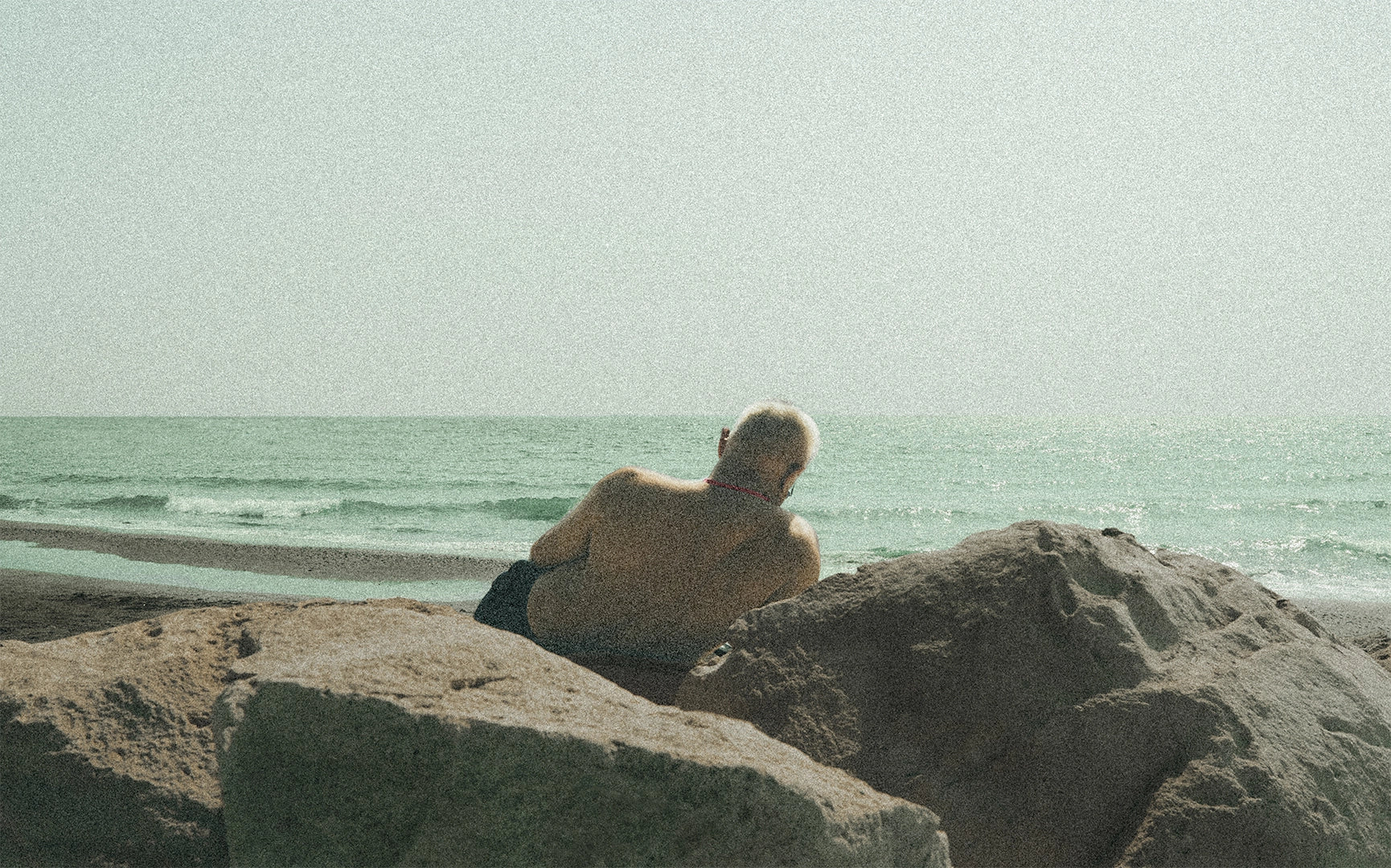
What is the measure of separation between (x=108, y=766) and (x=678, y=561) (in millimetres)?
1587

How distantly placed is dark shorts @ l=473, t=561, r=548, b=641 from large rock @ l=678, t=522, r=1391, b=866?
105cm

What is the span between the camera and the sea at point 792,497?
1340 centimetres

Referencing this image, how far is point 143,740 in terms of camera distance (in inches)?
80.0

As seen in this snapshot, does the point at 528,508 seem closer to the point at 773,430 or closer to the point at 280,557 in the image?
the point at 280,557

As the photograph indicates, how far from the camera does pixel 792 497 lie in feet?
67.7

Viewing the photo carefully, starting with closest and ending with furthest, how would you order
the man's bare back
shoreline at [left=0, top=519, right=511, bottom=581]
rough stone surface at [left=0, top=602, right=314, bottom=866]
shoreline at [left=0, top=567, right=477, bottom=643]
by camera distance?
1. rough stone surface at [left=0, top=602, right=314, bottom=866]
2. the man's bare back
3. shoreline at [left=0, top=567, right=477, bottom=643]
4. shoreline at [left=0, top=519, right=511, bottom=581]

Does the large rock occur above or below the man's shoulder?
below

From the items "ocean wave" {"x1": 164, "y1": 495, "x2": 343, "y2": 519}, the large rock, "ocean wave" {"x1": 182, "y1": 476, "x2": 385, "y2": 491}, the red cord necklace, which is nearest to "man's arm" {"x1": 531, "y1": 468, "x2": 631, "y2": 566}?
the red cord necklace

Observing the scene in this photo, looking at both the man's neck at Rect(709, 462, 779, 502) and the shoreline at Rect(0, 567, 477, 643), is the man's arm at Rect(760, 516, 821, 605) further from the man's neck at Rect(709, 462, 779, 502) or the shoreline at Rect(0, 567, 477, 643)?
the shoreline at Rect(0, 567, 477, 643)

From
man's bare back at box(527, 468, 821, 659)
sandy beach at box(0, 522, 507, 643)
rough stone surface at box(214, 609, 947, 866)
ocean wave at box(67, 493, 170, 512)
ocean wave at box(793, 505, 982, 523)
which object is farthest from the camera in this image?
ocean wave at box(67, 493, 170, 512)

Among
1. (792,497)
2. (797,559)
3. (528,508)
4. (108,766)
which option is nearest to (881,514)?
(792,497)

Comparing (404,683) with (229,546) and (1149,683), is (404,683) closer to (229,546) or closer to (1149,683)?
(1149,683)

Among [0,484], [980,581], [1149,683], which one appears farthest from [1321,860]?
[0,484]

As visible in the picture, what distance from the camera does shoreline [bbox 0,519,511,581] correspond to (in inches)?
425
